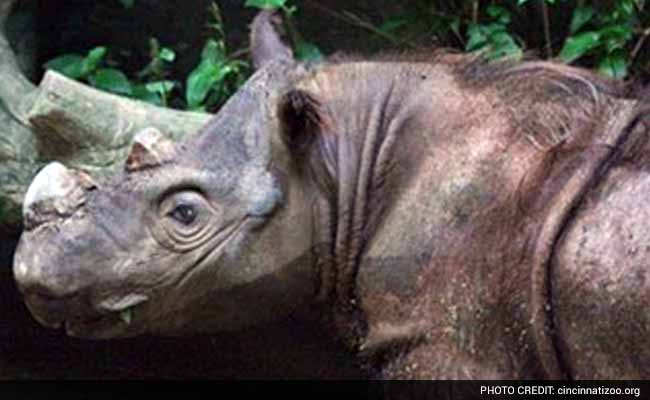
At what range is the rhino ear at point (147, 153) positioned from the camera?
11.7ft

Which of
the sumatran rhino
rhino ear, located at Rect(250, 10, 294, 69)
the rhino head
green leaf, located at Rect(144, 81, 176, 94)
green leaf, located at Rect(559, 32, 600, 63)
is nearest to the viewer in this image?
the sumatran rhino

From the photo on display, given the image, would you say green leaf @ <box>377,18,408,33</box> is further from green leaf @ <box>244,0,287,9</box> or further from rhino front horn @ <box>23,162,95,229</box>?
rhino front horn @ <box>23,162,95,229</box>

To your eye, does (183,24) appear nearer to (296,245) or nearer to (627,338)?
(296,245)

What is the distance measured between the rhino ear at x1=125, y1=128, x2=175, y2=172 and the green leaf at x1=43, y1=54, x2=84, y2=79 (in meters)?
1.61

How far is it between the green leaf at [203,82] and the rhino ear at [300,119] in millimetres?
1357

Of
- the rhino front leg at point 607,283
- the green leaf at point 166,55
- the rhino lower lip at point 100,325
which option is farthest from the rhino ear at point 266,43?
the green leaf at point 166,55

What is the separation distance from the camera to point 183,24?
5566 mm

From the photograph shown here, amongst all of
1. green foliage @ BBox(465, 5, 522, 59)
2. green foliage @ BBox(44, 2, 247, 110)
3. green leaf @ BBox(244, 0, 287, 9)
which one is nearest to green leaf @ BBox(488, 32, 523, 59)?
green foliage @ BBox(465, 5, 522, 59)

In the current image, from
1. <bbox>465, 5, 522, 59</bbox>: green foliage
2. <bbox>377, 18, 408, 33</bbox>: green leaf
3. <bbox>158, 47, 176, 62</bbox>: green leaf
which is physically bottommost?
<bbox>158, 47, 176, 62</bbox>: green leaf

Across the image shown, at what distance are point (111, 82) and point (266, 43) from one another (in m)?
1.24

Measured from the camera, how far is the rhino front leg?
10.2 feet

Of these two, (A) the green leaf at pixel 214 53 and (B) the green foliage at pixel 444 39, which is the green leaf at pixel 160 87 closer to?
(B) the green foliage at pixel 444 39

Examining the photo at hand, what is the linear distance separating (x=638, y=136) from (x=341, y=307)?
767 millimetres

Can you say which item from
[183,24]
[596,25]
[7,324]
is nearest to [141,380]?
[7,324]
